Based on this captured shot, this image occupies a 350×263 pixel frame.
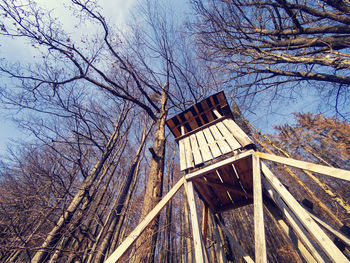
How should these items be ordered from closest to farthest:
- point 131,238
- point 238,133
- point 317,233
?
1. point 317,233
2. point 131,238
3. point 238,133

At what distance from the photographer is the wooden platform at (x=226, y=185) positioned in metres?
3.40

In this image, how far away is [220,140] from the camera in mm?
3281

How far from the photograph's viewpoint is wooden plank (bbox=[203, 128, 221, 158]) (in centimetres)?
305

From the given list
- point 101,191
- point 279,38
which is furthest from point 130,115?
point 279,38

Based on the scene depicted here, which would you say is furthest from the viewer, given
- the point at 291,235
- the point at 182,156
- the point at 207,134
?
the point at 207,134

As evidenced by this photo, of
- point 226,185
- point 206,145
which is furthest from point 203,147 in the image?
point 226,185

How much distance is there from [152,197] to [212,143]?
173 cm

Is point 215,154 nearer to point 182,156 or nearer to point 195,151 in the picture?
point 195,151

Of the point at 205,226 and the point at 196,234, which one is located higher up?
the point at 205,226

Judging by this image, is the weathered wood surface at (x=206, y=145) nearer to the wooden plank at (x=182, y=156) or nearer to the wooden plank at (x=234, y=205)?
the wooden plank at (x=182, y=156)

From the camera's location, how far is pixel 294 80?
507cm

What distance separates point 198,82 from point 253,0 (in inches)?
124

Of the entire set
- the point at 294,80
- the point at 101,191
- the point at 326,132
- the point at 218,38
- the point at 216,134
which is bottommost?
the point at 216,134

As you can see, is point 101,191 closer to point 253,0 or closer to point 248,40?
point 248,40
